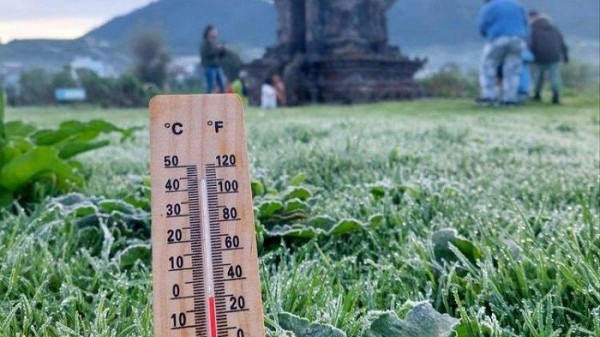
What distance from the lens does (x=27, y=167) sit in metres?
2.16

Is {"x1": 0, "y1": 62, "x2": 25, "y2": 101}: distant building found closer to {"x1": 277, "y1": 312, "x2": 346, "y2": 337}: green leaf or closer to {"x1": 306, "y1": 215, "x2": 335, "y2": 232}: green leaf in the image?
{"x1": 306, "y1": 215, "x2": 335, "y2": 232}: green leaf

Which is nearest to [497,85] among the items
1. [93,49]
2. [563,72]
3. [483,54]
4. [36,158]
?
[483,54]

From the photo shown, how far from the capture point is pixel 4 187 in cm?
215

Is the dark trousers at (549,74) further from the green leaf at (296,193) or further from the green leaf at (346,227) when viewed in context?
the green leaf at (346,227)

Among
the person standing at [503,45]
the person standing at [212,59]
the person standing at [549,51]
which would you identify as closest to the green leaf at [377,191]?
the person standing at [503,45]

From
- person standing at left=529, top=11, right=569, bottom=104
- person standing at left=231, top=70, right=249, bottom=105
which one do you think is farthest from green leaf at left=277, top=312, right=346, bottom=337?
person standing at left=529, top=11, right=569, bottom=104

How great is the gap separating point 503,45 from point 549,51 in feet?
5.50

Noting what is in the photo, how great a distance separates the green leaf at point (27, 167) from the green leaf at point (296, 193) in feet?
2.31

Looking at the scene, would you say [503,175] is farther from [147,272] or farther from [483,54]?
[483,54]

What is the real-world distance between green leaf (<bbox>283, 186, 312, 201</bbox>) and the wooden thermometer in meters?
1.16

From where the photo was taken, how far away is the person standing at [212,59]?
1227 centimetres

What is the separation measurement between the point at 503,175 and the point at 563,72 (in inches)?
532

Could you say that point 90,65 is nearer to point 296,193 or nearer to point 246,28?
point 246,28

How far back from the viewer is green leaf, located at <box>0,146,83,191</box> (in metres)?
2.14
